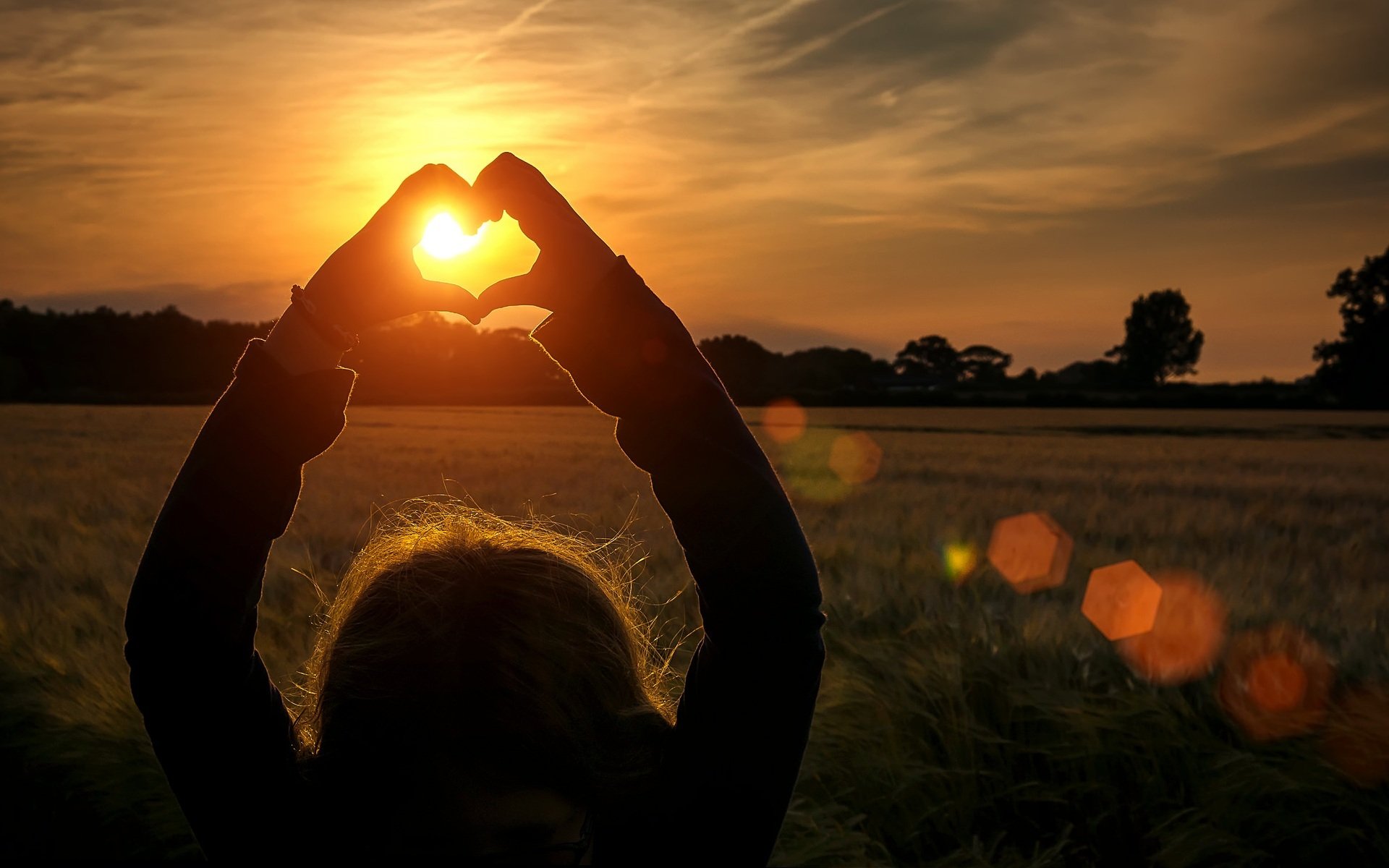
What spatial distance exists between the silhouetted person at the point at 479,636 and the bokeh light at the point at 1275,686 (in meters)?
2.39

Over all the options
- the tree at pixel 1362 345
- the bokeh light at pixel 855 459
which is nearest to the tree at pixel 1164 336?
the tree at pixel 1362 345

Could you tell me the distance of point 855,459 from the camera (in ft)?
64.2

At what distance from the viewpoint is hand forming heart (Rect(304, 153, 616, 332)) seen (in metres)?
1.08

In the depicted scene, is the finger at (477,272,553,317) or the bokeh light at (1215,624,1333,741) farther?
the bokeh light at (1215,624,1333,741)

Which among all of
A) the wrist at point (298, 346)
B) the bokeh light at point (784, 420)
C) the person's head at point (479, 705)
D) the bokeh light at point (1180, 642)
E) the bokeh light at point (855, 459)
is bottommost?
the bokeh light at point (855, 459)

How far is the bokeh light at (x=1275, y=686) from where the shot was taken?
2.91 meters

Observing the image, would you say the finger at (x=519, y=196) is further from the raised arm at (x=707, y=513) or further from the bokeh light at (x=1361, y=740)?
the bokeh light at (x=1361, y=740)

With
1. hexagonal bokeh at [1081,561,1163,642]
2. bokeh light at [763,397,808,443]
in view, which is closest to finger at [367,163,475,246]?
hexagonal bokeh at [1081,561,1163,642]

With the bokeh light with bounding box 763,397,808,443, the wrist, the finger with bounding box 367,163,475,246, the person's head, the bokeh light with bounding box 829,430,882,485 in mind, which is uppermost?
the finger with bounding box 367,163,475,246

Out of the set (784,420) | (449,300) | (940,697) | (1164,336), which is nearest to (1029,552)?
(940,697)

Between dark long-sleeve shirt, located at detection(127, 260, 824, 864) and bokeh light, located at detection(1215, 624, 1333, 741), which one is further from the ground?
dark long-sleeve shirt, located at detection(127, 260, 824, 864)

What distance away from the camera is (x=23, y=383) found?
57.8 metres

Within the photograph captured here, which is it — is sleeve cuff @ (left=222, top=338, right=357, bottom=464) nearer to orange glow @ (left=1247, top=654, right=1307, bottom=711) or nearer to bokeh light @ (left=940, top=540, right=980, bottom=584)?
orange glow @ (left=1247, top=654, right=1307, bottom=711)

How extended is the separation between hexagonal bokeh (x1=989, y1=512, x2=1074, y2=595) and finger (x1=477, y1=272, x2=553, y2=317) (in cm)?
421
